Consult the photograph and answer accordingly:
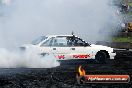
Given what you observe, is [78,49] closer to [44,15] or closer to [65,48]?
[65,48]

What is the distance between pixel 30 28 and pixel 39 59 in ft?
20.0

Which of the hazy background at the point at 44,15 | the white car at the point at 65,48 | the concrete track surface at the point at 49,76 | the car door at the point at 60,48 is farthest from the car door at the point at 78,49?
the hazy background at the point at 44,15

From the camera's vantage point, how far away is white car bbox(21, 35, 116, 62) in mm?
20312

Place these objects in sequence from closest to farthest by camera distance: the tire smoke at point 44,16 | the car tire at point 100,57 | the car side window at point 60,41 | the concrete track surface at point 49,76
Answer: the concrete track surface at point 49,76 < the car side window at point 60,41 < the car tire at point 100,57 < the tire smoke at point 44,16

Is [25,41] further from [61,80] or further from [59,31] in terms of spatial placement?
[61,80]

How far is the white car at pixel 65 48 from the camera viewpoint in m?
20.3

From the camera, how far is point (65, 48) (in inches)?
813

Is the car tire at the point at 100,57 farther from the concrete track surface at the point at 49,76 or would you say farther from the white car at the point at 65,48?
the concrete track surface at the point at 49,76

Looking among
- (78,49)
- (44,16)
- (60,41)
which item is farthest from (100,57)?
(44,16)

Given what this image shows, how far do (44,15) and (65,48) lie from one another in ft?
18.7

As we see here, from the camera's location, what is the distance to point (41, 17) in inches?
1010

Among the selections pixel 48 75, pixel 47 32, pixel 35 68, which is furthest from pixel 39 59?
pixel 47 32

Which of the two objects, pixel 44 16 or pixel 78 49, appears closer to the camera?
pixel 78 49

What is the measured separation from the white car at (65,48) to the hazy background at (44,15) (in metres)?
3.66
